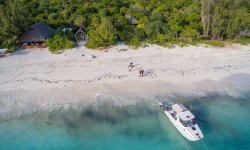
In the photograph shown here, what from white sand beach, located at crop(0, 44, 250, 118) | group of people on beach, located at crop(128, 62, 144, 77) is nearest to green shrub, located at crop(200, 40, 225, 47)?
white sand beach, located at crop(0, 44, 250, 118)

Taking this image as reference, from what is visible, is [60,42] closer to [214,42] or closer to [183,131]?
[183,131]

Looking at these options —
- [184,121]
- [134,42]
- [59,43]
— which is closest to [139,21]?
[134,42]

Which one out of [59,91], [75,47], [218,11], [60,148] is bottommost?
[60,148]

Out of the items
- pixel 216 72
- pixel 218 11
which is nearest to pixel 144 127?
pixel 216 72

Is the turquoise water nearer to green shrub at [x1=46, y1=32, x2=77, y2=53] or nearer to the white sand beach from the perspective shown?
the white sand beach

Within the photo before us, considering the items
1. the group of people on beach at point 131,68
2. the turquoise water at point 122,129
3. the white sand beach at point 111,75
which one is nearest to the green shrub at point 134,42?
the white sand beach at point 111,75

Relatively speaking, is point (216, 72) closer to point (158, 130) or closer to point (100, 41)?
point (158, 130)
